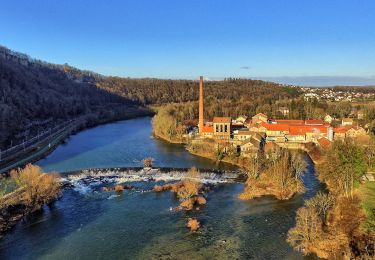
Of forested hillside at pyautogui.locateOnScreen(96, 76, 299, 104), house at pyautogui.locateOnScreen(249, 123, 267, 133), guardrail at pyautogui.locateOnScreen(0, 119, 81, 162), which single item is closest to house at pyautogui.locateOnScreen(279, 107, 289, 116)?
house at pyautogui.locateOnScreen(249, 123, 267, 133)

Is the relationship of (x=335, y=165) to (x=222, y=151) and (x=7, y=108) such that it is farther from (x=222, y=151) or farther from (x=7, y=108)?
(x=7, y=108)

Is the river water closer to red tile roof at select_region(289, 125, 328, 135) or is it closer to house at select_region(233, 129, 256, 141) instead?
house at select_region(233, 129, 256, 141)

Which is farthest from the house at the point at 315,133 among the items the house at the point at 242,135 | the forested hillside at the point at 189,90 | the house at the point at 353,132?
the forested hillside at the point at 189,90

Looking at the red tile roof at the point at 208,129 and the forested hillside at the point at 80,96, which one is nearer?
the red tile roof at the point at 208,129

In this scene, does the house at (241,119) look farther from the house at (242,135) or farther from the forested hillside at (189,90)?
the forested hillside at (189,90)

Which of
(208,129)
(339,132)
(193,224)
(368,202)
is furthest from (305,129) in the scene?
(193,224)

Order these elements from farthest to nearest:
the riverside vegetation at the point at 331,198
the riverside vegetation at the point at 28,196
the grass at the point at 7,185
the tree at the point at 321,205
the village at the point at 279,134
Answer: the village at the point at 279,134 < the grass at the point at 7,185 < the riverside vegetation at the point at 28,196 < the tree at the point at 321,205 < the riverside vegetation at the point at 331,198
